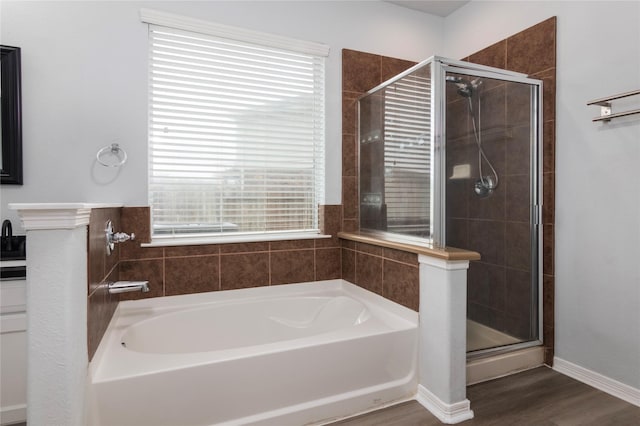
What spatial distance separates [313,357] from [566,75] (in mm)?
2196

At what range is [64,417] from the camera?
3.89ft

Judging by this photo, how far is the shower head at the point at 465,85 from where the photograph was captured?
2002 millimetres

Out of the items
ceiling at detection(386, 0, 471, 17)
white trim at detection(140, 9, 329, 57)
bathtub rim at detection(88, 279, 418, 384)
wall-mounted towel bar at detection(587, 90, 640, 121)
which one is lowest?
Answer: bathtub rim at detection(88, 279, 418, 384)

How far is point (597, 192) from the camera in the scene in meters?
1.99

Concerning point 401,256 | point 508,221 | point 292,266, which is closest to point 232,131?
point 292,266

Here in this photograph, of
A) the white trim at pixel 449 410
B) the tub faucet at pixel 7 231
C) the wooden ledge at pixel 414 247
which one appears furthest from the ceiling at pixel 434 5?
the tub faucet at pixel 7 231

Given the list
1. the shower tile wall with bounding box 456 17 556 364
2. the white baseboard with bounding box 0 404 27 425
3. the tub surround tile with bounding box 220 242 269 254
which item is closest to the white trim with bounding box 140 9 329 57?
the shower tile wall with bounding box 456 17 556 364

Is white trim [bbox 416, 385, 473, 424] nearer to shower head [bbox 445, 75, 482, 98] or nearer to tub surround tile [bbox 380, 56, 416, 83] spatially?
shower head [bbox 445, 75, 482, 98]

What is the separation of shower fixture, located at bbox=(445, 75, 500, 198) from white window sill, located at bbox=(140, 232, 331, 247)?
43.6 inches

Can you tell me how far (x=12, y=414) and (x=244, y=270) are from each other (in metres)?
1.32

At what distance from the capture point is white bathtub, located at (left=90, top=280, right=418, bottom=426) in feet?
4.71

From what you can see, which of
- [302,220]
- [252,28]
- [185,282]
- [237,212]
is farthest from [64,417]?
[252,28]

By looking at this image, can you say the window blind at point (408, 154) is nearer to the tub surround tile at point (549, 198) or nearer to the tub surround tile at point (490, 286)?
the tub surround tile at point (490, 286)

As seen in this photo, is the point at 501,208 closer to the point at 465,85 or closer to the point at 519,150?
the point at 519,150
